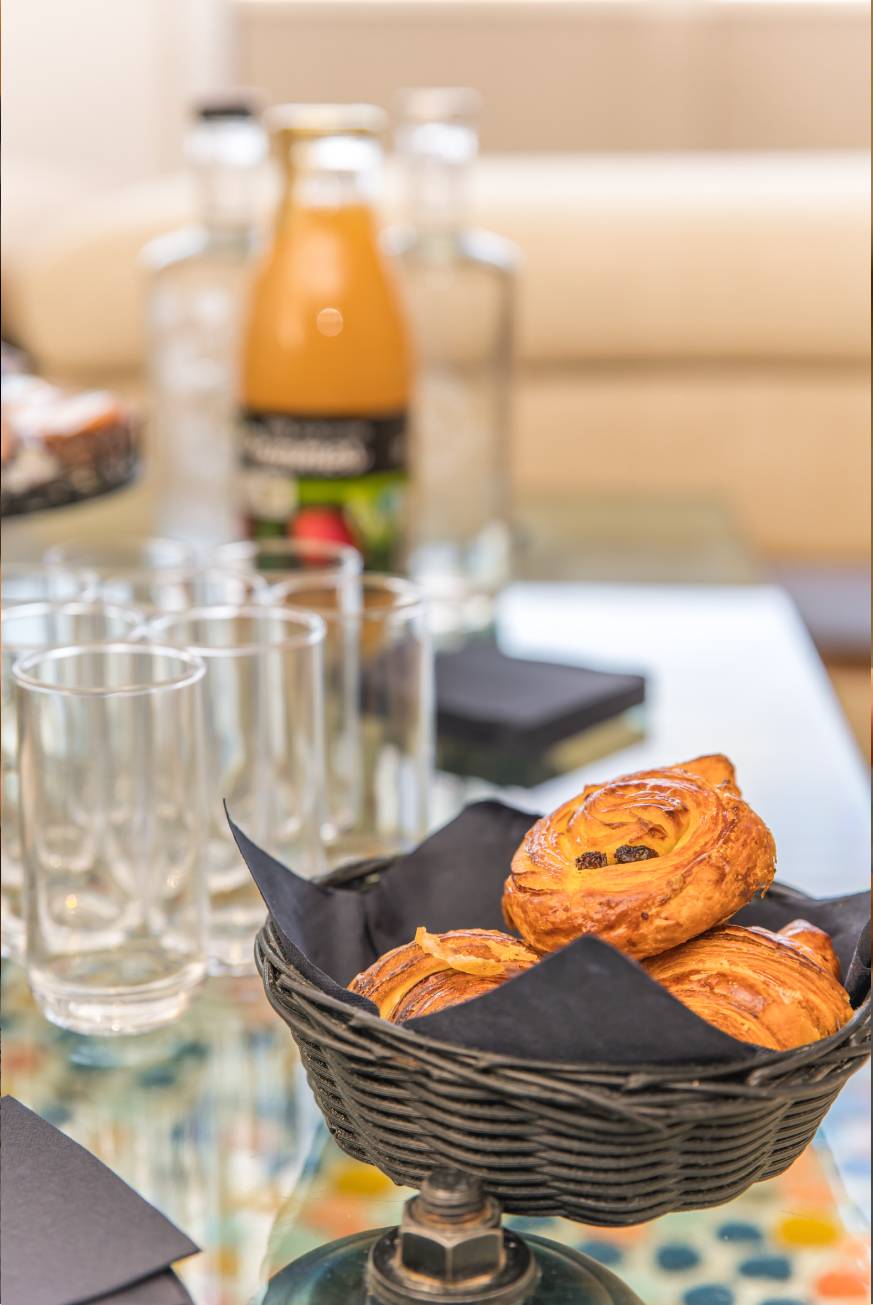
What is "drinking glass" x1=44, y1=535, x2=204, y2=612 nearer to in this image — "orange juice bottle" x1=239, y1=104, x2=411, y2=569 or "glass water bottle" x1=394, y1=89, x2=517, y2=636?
"orange juice bottle" x1=239, y1=104, x2=411, y2=569

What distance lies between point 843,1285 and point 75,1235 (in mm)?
194

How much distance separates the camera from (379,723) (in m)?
0.71

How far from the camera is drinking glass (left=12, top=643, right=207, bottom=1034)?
0.55 m

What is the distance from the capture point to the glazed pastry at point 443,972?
0.42 metres

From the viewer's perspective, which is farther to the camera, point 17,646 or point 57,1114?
point 17,646

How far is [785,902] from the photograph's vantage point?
1.65 ft

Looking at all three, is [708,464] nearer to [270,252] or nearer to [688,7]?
[270,252]

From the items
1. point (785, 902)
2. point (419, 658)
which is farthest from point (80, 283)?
point (785, 902)

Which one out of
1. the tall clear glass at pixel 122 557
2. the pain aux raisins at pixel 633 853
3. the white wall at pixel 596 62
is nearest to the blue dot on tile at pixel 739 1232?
the pain aux raisins at pixel 633 853

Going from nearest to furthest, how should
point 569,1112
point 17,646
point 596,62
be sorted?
1. point 569,1112
2. point 17,646
3. point 596,62

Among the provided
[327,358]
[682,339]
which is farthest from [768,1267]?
[682,339]

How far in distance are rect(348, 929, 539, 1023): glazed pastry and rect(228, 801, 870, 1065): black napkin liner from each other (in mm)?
16

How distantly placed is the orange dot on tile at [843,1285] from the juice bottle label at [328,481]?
60cm

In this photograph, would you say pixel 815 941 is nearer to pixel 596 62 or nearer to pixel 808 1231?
pixel 808 1231
